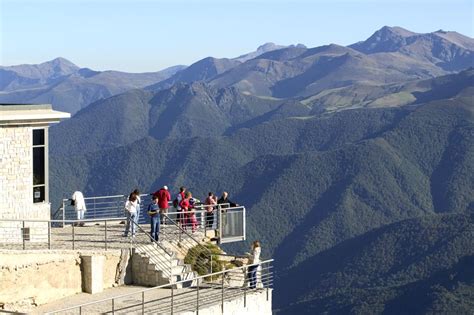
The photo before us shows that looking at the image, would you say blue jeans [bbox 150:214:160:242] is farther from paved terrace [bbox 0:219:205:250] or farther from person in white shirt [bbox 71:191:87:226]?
person in white shirt [bbox 71:191:87:226]

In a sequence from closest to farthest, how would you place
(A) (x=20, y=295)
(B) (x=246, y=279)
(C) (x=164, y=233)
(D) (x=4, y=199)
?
1. (A) (x=20, y=295)
2. (B) (x=246, y=279)
3. (D) (x=4, y=199)
4. (C) (x=164, y=233)

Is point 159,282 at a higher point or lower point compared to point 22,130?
lower

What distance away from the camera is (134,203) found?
37.0m

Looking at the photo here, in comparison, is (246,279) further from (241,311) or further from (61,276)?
(61,276)

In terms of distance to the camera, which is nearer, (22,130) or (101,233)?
(22,130)

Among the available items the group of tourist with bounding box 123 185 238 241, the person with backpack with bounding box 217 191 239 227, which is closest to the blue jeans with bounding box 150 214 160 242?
the group of tourist with bounding box 123 185 238 241

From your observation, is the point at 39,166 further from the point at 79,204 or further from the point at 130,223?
the point at 79,204

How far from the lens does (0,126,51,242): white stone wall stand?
3522 cm

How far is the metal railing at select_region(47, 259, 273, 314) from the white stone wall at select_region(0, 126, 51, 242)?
5.58 meters

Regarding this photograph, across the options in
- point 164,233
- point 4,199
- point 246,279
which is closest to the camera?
point 246,279

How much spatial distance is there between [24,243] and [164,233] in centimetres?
526

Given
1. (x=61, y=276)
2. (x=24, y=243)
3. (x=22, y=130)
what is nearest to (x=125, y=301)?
(x=61, y=276)

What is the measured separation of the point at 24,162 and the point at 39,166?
0.86 m

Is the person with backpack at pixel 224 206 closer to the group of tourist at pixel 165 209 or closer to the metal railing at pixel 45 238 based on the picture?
the group of tourist at pixel 165 209
